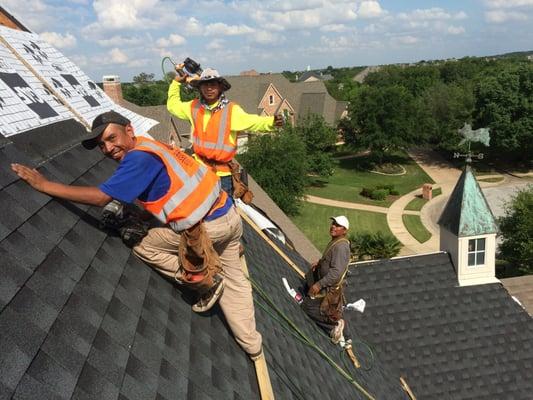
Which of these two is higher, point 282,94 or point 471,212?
point 282,94

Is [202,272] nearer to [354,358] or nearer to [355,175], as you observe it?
[354,358]

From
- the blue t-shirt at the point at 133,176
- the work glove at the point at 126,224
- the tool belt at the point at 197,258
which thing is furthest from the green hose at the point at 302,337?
the blue t-shirt at the point at 133,176

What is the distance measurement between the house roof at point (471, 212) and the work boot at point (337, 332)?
551 cm

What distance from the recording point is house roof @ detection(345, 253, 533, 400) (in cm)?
974

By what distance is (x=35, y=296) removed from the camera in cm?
303

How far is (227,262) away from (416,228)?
33055 millimetres

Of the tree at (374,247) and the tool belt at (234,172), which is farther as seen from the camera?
the tree at (374,247)

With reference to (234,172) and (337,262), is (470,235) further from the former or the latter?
(234,172)

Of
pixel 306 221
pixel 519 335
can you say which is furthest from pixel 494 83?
pixel 519 335

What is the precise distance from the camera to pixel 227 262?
4.90 metres

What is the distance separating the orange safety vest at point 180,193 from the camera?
387 centimetres

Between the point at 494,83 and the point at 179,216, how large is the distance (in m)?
56.9

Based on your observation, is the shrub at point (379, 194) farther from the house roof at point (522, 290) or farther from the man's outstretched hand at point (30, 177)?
the man's outstretched hand at point (30, 177)

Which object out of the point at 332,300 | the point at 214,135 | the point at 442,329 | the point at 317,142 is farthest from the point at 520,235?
the point at 214,135
